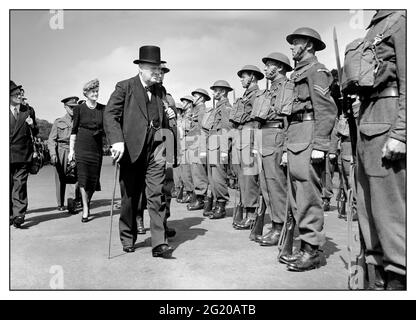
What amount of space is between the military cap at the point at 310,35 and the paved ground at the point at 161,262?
2471mm

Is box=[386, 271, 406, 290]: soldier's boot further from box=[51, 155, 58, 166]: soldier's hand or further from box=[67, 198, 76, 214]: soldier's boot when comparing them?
box=[51, 155, 58, 166]: soldier's hand

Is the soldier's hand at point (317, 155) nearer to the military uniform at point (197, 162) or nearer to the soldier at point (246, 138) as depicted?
the soldier at point (246, 138)

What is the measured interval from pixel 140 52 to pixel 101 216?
3.76m

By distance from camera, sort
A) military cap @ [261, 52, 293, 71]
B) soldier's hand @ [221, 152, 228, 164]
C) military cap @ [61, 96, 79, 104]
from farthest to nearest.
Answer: military cap @ [61, 96, 79, 104]
soldier's hand @ [221, 152, 228, 164]
military cap @ [261, 52, 293, 71]

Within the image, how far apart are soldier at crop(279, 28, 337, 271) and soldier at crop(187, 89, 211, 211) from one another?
423cm

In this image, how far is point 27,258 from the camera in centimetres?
467

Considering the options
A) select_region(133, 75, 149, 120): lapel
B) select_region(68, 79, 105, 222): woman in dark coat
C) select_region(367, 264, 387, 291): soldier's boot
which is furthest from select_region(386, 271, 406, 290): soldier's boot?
select_region(68, 79, 105, 222): woman in dark coat

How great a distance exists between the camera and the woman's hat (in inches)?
191

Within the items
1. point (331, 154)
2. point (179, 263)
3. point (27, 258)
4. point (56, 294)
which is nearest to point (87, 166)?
point (27, 258)

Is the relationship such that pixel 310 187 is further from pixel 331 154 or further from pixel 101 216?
pixel 101 216

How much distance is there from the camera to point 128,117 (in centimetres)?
486

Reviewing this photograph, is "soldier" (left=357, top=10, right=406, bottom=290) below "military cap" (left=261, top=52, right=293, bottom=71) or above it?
below

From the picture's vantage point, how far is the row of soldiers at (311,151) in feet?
9.78

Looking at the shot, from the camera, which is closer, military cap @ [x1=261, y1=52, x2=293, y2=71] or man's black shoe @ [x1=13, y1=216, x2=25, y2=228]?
military cap @ [x1=261, y1=52, x2=293, y2=71]
